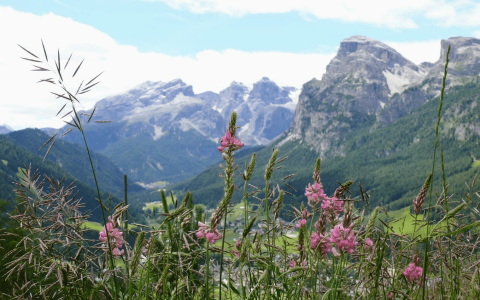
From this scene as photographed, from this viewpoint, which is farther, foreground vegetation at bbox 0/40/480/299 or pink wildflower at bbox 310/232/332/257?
pink wildflower at bbox 310/232/332/257

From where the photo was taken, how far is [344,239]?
2660mm

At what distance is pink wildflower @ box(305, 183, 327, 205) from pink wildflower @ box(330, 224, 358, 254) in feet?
1.72

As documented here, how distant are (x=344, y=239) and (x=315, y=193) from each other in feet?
2.27

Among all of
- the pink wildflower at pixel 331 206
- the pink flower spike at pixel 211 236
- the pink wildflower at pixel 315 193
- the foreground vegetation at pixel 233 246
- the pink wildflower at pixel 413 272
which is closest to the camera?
the foreground vegetation at pixel 233 246

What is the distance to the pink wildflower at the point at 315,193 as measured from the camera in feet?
10.5

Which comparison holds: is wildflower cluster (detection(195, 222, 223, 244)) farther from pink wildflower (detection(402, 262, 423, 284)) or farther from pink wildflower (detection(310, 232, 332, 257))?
pink wildflower (detection(402, 262, 423, 284))

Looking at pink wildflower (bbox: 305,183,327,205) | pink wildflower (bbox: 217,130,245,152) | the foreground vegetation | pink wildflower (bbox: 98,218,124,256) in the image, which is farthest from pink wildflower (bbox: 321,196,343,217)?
pink wildflower (bbox: 98,218,124,256)

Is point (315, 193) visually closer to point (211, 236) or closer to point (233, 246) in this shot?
point (233, 246)

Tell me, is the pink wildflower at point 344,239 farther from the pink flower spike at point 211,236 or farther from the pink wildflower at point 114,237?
the pink wildflower at point 114,237

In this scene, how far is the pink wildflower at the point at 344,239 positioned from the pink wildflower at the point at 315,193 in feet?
1.72

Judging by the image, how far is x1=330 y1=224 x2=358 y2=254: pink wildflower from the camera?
2.64m

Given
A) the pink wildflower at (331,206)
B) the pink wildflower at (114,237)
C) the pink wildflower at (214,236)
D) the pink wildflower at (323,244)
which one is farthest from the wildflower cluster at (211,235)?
the pink wildflower at (331,206)

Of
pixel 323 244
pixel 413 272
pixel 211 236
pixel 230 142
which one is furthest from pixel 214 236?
pixel 413 272

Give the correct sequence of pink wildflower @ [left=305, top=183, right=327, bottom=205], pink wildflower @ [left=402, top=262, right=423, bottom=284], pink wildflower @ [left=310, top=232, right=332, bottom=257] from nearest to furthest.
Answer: pink wildflower @ [left=310, top=232, right=332, bottom=257], pink wildflower @ [left=305, top=183, right=327, bottom=205], pink wildflower @ [left=402, top=262, right=423, bottom=284]
